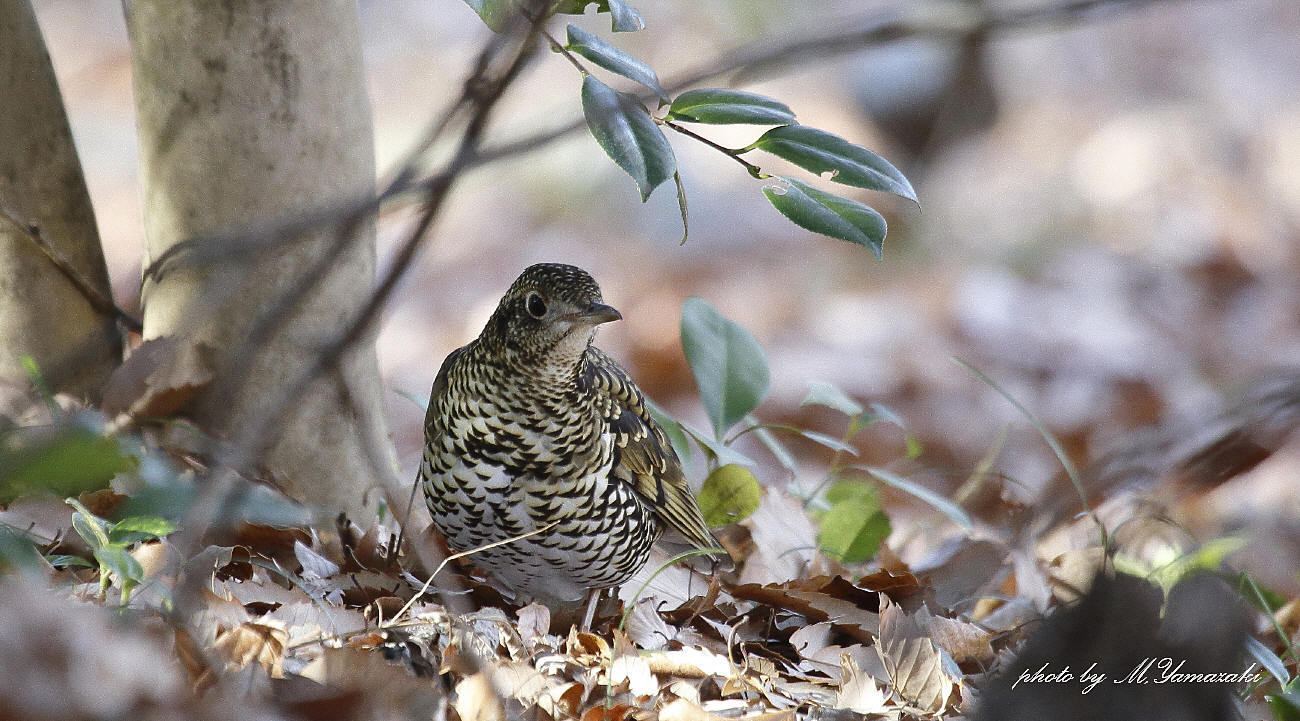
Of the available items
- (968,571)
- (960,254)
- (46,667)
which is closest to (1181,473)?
(46,667)

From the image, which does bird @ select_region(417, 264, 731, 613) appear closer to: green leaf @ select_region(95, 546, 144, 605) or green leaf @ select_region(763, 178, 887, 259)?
green leaf @ select_region(763, 178, 887, 259)

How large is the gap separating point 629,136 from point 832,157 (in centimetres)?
37

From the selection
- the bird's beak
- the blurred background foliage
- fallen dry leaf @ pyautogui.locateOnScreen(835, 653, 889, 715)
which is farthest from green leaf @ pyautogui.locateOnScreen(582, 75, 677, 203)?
the blurred background foliage

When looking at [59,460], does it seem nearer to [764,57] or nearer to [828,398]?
[764,57]

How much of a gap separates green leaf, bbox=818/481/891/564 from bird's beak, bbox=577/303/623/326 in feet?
3.78

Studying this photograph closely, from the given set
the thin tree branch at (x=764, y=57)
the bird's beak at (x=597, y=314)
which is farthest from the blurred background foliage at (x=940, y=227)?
the thin tree branch at (x=764, y=57)

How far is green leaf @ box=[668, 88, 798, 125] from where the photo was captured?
1.71 metres

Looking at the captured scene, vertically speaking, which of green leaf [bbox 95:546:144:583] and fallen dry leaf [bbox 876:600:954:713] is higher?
green leaf [bbox 95:546:144:583]

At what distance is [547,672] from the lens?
2.14 metres

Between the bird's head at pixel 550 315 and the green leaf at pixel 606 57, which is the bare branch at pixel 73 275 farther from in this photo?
the green leaf at pixel 606 57

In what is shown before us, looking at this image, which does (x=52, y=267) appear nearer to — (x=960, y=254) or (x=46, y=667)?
(x=46, y=667)

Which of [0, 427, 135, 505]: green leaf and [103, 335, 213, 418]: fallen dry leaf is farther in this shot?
[103, 335, 213, 418]: fallen dry leaf

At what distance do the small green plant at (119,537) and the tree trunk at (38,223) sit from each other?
2.19ft

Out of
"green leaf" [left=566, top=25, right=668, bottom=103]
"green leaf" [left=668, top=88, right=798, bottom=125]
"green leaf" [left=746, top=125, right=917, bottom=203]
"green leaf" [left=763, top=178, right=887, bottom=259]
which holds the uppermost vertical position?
"green leaf" [left=566, top=25, right=668, bottom=103]
